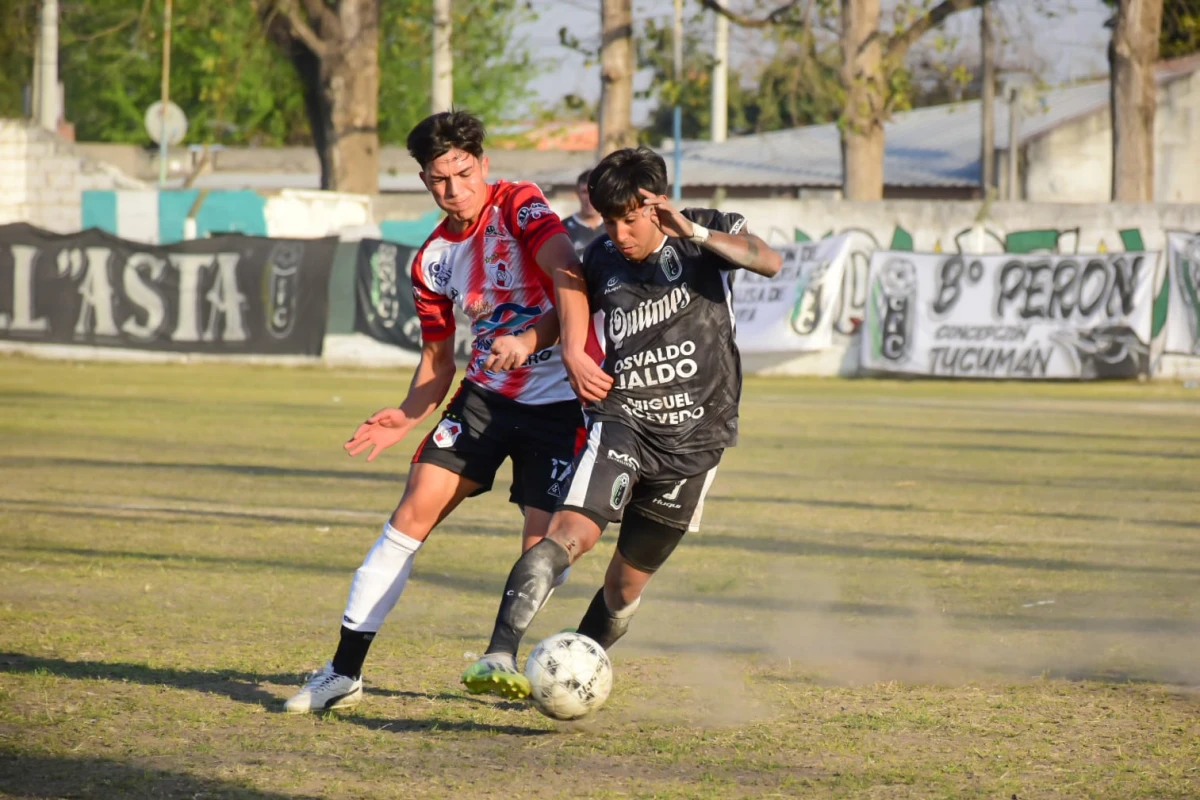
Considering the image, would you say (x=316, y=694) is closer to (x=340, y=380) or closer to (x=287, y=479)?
(x=287, y=479)

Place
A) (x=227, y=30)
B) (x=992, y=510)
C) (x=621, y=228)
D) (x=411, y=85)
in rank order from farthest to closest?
(x=411, y=85)
(x=227, y=30)
(x=992, y=510)
(x=621, y=228)

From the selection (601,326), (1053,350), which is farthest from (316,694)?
(1053,350)

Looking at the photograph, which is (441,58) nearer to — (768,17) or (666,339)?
(768,17)

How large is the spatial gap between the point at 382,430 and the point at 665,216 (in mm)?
1349

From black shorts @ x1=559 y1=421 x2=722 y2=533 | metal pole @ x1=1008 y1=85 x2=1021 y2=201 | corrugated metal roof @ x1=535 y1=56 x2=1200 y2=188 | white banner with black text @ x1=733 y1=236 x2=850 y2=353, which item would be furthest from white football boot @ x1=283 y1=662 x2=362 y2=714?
corrugated metal roof @ x1=535 y1=56 x2=1200 y2=188

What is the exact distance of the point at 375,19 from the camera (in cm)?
2847

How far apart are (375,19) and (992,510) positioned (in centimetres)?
2103

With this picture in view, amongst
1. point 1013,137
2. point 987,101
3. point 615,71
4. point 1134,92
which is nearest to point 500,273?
point 615,71

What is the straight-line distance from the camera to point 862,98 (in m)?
25.5

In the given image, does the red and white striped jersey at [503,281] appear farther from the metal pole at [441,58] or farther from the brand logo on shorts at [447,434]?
the metal pole at [441,58]

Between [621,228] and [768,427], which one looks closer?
[621,228]

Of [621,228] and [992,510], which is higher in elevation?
[621,228]

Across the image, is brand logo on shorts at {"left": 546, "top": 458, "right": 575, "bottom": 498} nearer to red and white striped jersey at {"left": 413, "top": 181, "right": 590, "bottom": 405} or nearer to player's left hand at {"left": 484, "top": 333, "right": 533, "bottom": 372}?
red and white striped jersey at {"left": 413, "top": 181, "right": 590, "bottom": 405}

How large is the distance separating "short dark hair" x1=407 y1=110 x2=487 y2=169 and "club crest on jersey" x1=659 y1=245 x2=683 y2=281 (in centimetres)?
71
